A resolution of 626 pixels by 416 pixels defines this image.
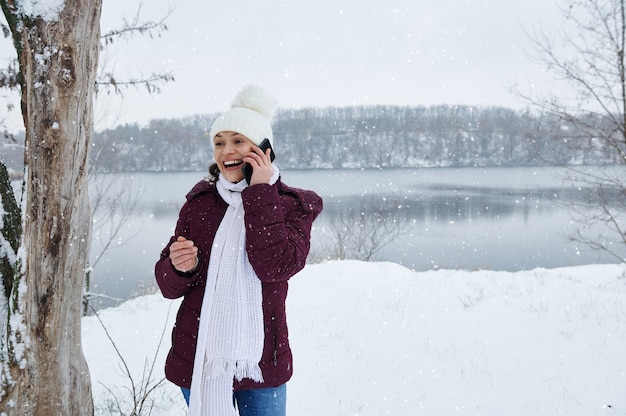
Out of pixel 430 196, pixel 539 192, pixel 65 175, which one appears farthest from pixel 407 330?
pixel 539 192

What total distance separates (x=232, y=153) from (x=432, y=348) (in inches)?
153

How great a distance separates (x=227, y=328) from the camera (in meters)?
1.68

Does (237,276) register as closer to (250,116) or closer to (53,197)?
(250,116)

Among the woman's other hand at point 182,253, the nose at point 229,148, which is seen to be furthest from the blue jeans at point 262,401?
the nose at point 229,148

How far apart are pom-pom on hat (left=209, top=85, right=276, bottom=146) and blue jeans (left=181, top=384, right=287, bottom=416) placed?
39.9 inches

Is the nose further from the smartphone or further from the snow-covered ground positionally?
the snow-covered ground

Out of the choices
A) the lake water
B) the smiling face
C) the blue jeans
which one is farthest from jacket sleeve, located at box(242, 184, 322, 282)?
the lake water

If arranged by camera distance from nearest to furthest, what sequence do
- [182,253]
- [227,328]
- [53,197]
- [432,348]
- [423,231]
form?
1. [182,253]
2. [227,328]
3. [53,197]
4. [432,348]
5. [423,231]

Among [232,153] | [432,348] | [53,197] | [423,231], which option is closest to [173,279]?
[232,153]

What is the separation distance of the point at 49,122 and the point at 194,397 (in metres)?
1.25

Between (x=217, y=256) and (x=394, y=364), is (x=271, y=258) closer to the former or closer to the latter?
(x=217, y=256)

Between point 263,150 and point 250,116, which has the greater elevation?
point 250,116

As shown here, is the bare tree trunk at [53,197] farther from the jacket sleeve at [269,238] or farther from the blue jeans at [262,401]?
the jacket sleeve at [269,238]

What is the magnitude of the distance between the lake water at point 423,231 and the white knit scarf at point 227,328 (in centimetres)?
785
